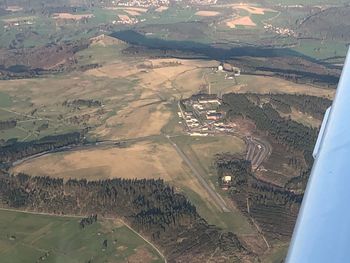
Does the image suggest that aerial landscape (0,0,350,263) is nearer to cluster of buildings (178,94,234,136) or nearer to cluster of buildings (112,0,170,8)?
cluster of buildings (178,94,234,136)

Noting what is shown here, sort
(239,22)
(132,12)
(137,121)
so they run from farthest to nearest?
1. (132,12)
2. (239,22)
3. (137,121)

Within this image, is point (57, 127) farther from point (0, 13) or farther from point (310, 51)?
point (0, 13)

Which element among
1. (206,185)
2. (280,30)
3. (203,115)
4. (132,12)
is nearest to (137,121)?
(203,115)

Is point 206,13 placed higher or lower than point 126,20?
higher

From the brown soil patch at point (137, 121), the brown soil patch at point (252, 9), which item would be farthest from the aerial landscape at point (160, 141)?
the brown soil patch at point (252, 9)

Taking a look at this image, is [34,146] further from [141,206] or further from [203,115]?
[203,115]

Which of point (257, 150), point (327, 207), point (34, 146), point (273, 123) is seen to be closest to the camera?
point (327, 207)

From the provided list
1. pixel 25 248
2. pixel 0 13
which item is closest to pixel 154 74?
pixel 25 248
